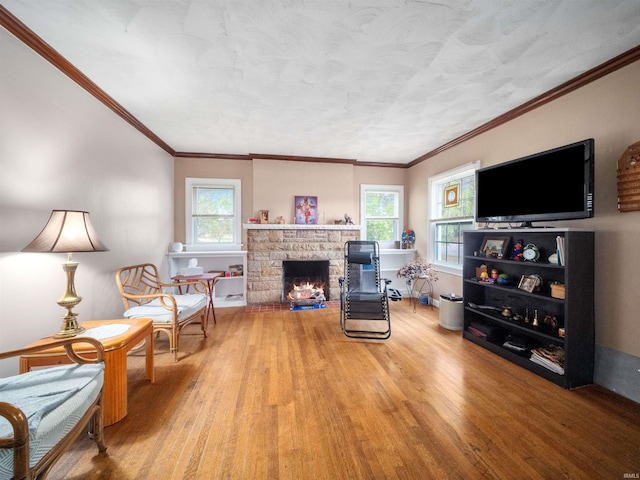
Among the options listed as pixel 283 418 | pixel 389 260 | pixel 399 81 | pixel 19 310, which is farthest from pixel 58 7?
pixel 389 260

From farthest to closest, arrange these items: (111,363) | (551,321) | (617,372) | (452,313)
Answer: (452,313)
(551,321)
(617,372)
(111,363)

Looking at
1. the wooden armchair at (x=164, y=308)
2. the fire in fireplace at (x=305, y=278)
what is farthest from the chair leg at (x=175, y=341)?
the fire in fireplace at (x=305, y=278)

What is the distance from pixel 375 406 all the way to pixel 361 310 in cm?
137

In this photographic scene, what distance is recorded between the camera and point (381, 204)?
5039 mm

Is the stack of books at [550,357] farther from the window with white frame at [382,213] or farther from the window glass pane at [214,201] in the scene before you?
the window glass pane at [214,201]

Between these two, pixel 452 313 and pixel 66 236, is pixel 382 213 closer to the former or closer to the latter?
pixel 452 313

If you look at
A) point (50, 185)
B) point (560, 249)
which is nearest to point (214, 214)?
point (50, 185)

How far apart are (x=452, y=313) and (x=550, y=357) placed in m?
1.14

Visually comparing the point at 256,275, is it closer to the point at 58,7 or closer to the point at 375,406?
the point at 375,406

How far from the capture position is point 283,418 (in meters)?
1.71

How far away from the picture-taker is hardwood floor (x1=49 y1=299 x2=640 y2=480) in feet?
4.43

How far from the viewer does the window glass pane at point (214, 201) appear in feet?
14.7

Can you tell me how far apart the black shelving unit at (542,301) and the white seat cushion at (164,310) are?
10.5ft

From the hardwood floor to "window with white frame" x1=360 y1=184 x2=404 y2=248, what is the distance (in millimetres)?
2638
